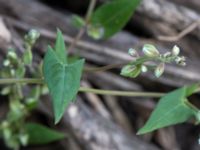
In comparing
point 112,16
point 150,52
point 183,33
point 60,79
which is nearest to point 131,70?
point 150,52

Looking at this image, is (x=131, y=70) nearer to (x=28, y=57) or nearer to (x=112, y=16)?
(x=28, y=57)

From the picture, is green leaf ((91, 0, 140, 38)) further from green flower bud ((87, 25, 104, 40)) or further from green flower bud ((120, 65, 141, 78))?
green flower bud ((120, 65, 141, 78))

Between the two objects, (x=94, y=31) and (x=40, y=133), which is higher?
(x=94, y=31)

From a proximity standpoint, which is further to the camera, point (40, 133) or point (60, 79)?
point (40, 133)

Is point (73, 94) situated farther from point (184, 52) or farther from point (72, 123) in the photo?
point (184, 52)

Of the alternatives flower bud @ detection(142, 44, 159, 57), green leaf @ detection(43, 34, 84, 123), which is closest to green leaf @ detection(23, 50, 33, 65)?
green leaf @ detection(43, 34, 84, 123)

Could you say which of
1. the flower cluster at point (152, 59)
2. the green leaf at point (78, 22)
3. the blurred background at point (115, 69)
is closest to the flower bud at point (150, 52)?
the flower cluster at point (152, 59)

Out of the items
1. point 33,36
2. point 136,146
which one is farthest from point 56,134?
point 33,36
